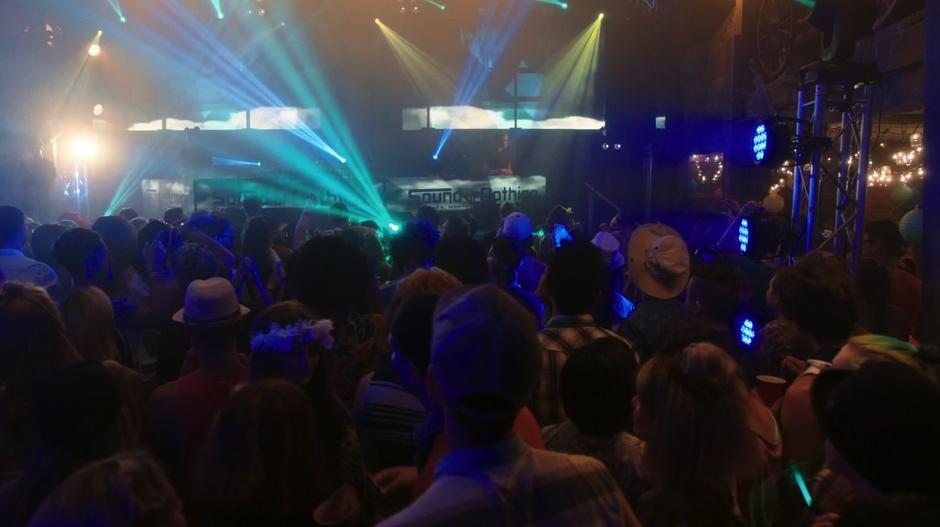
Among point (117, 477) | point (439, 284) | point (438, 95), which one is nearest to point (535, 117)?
point (438, 95)

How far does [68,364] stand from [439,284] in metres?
1.18

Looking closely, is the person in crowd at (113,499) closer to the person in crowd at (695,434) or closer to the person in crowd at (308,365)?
the person in crowd at (308,365)

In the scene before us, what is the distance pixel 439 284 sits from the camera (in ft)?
7.95

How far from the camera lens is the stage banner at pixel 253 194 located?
11.6 metres

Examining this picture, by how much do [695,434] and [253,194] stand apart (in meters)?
11.1

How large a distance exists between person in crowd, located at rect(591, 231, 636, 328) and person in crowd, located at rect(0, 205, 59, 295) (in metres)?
3.18

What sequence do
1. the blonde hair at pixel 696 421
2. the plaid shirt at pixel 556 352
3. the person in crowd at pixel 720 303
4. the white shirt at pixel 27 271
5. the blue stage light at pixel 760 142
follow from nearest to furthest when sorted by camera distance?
1. the blonde hair at pixel 696 421
2. the plaid shirt at pixel 556 352
3. the person in crowd at pixel 720 303
4. the white shirt at pixel 27 271
5. the blue stage light at pixel 760 142

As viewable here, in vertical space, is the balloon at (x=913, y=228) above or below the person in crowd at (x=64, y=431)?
above

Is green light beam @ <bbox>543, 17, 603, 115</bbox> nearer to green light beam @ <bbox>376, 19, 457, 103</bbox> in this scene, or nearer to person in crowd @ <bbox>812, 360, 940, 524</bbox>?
green light beam @ <bbox>376, 19, 457, 103</bbox>

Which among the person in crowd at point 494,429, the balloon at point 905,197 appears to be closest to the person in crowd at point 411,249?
the person in crowd at point 494,429

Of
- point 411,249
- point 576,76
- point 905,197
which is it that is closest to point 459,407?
point 411,249

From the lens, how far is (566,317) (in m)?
2.60

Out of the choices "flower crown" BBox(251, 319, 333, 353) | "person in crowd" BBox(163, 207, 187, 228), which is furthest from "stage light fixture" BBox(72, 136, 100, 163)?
"flower crown" BBox(251, 319, 333, 353)

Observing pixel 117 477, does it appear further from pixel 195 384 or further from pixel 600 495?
pixel 600 495
